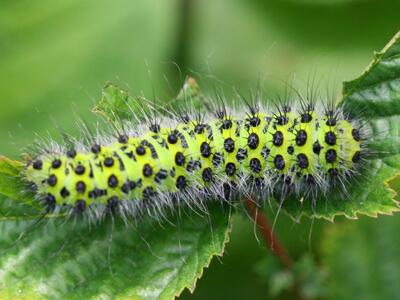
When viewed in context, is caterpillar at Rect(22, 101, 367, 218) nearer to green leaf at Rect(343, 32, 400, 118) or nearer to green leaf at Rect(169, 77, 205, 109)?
green leaf at Rect(343, 32, 400, 118)

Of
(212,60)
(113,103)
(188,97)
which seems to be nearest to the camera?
(113,103)

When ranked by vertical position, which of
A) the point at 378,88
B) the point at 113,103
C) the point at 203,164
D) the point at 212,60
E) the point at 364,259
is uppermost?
the point at 113,103

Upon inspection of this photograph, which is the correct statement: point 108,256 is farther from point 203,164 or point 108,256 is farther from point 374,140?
point 374,140

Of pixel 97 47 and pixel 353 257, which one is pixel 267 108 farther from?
pixel 97 47

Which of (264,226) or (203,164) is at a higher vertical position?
(203,164)

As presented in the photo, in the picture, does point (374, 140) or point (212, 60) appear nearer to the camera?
point (374, 140)

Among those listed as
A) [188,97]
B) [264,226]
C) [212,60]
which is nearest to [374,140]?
[264,226]

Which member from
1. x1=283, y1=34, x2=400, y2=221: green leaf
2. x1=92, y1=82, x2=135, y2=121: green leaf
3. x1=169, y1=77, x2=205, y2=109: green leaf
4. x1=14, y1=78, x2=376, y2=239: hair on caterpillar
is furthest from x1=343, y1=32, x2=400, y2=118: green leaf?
x1=92, y1=82, x2=135, y2=121: green leaf
